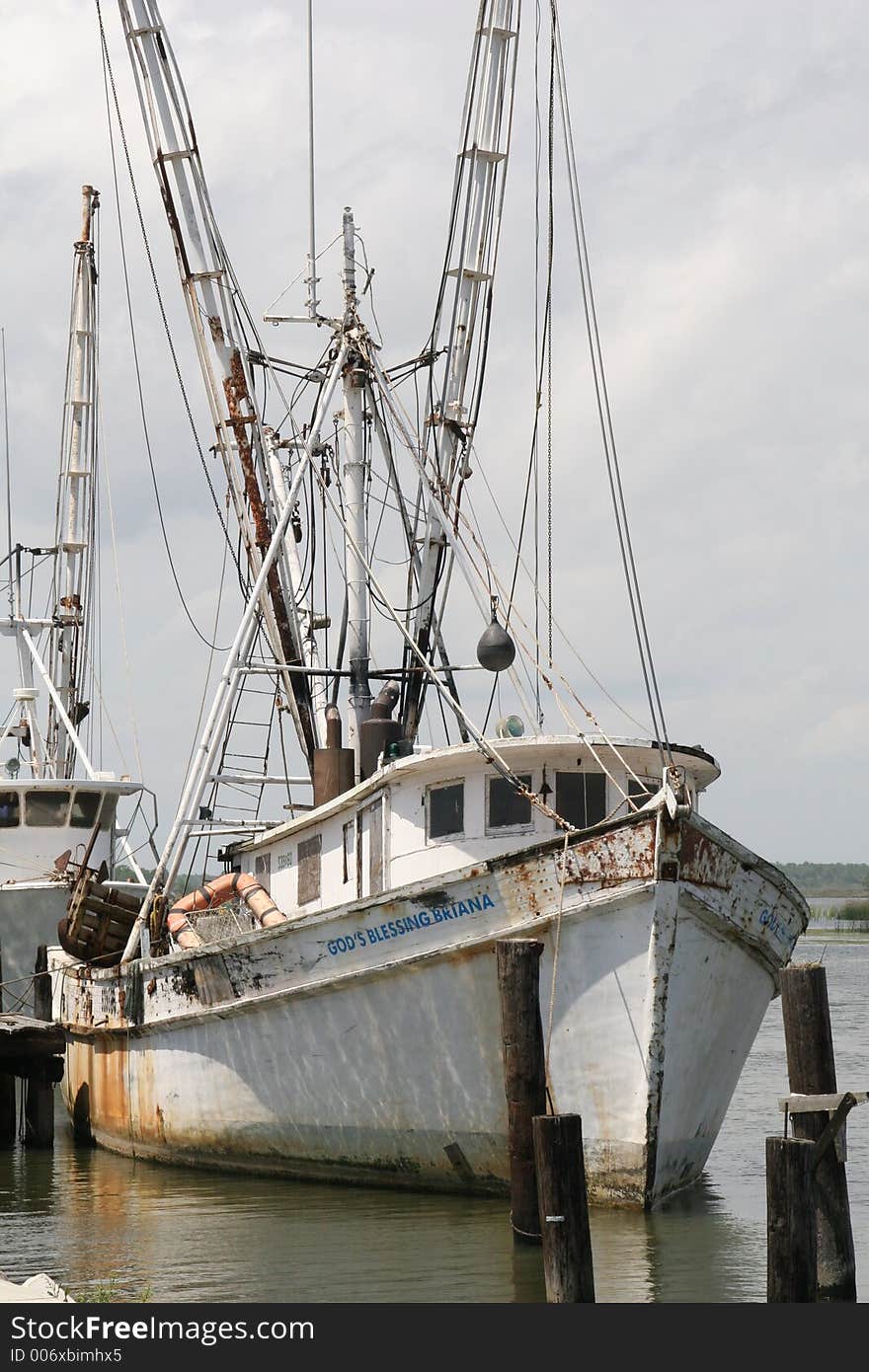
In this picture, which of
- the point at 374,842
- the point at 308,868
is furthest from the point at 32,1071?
the point at 374,842

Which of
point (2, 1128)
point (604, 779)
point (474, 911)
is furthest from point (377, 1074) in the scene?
point (2, 1128)

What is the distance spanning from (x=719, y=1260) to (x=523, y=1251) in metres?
1.69

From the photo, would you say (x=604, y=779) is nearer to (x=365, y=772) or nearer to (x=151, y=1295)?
(x=365, y=772)

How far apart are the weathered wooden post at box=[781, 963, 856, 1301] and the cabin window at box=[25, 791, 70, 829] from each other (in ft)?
65.3

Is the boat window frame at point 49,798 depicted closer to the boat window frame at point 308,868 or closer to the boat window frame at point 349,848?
the boat window frame at point 308,868

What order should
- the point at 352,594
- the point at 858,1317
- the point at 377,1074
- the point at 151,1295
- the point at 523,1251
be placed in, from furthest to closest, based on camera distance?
the point at 352,594, the point at 377,1074, the point at 523,1251, the point at 151,1295, the point at 858,1317

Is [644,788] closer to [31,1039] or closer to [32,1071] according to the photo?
[31,1039]

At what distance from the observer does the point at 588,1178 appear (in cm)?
1482

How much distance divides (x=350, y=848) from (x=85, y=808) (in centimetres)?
1376

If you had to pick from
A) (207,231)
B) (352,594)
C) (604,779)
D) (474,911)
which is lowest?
(474,911)

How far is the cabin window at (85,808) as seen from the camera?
98.8 feet

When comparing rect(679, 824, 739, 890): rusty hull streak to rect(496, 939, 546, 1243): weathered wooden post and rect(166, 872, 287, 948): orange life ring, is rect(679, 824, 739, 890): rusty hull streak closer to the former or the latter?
rect(496, 939, 546, 1243): weathered wooden post

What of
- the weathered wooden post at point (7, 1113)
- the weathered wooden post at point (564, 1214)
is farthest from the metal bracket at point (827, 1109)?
the weathered wooden post at point (7, 1113)

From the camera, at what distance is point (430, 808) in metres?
16.6
